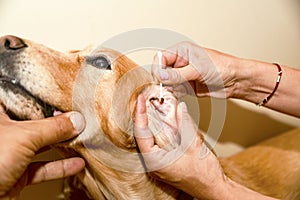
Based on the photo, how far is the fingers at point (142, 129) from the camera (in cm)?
116

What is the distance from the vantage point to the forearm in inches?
60.3

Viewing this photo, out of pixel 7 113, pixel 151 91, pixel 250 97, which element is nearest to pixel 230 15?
pixel 250 97

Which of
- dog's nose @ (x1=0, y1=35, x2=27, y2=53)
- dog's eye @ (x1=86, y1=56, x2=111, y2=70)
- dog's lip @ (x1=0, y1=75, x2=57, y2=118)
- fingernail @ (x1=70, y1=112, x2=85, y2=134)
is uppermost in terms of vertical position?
dog's nose @ (x1=0, y1=35, x2=27, y2=53)

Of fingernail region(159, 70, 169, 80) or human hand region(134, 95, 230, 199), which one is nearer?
human hand region(134, 95, 230, 199)

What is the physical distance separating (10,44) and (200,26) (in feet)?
2.52

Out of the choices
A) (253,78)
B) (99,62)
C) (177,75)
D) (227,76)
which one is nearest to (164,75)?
(177,75)

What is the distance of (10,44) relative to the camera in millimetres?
1131

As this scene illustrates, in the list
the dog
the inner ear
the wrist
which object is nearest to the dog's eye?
the dog

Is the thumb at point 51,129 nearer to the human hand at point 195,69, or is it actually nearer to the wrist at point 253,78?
the human hand at point 195,69

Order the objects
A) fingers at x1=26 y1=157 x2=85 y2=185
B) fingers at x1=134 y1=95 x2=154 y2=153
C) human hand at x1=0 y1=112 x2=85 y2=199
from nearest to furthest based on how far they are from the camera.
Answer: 1. human hand at x1=0 y1=112 x2=85 y2=199
2. fingers at x1=134 y1=95 x2=154 y2=153
3. fingers at x1=26 y1=157 x2=85 y2=185

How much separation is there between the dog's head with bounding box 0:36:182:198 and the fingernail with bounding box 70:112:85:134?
0.05 feet

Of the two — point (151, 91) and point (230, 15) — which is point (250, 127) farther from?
point (151, 91)

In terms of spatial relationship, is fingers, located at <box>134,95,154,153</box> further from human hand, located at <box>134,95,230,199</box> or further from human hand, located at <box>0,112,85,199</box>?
human hand, located at <box>0,112,85,199</box>

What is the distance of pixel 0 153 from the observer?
1024mm
